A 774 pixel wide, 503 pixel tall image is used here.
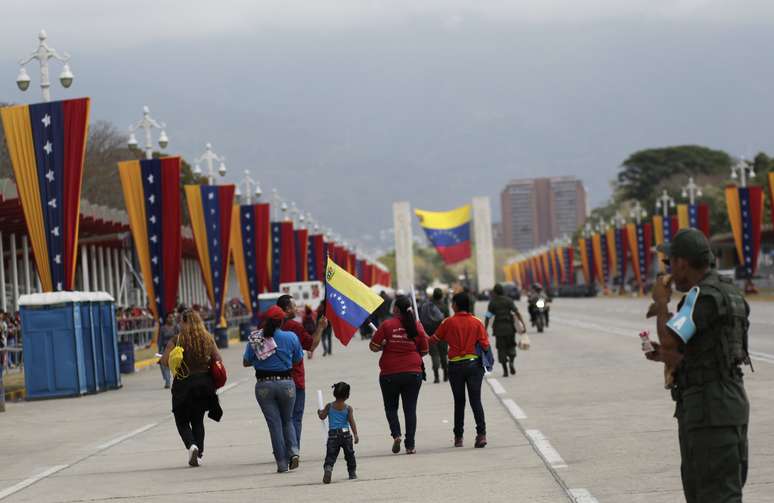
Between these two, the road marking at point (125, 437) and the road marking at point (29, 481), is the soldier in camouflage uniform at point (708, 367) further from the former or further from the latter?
the road marking at point (125, 437)

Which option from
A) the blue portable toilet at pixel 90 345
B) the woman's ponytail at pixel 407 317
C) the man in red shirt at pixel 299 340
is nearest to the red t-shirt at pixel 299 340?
the man in red shirt at pixel 299 340

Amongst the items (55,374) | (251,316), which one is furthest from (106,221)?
(55,374)

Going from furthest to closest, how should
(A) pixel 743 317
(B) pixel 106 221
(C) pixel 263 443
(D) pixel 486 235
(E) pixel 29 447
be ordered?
(D) pixel 486 235, (B) pixel 106 221, (E) pixel 29 447, (C) pixel 263 443, (A) pixel 743 317

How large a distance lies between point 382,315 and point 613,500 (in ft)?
141

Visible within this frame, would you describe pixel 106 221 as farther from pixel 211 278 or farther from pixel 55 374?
pixel 55 374

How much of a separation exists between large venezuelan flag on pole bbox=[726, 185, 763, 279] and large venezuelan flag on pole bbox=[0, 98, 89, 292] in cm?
4379

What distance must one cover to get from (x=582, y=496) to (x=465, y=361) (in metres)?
4.07

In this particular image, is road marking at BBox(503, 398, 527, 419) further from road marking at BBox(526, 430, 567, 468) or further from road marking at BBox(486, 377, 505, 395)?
road marking at BBox(526, 430, 567, 468)

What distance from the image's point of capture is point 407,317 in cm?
1411

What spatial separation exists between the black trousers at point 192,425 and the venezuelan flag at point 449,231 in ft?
529

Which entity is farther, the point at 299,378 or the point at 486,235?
the point at 486,235

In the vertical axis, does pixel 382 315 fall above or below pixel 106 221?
below

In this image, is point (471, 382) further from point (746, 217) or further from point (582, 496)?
point (746, 217)

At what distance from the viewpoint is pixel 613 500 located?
1014 cm
